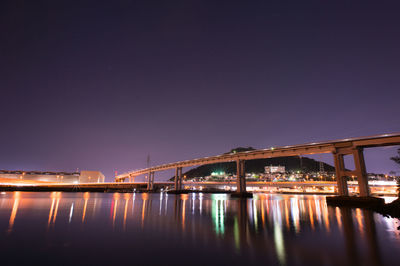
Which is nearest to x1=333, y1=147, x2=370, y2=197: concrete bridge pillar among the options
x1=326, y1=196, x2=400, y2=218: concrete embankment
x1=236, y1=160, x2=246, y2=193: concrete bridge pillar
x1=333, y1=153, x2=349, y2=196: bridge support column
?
x1=333, y1=153, x2=349, y2=196: bridge support column

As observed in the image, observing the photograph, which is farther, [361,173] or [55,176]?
[55,176]

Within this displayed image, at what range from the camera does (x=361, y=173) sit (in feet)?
137

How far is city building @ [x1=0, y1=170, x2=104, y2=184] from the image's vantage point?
16112 cm

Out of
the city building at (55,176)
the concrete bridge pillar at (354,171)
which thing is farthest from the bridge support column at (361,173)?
the city building at (55,176)

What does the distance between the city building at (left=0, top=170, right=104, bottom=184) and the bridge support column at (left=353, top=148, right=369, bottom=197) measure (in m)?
184

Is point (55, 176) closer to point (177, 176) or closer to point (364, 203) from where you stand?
point (177, 176)

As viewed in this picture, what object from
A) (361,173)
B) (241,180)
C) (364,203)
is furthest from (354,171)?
(241,180)

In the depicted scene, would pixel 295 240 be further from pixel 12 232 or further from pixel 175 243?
pixel 12 232

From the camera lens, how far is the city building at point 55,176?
529 ft

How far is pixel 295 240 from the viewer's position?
11.9m

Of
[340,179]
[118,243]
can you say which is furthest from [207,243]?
[340,179]

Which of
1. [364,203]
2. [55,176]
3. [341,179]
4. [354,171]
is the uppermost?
[55,176]

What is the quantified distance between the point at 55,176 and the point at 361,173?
209 meters

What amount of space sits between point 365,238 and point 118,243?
14.9 meters
